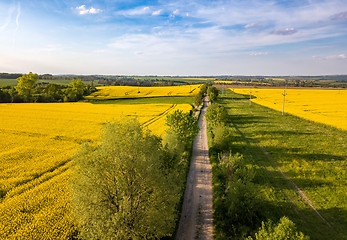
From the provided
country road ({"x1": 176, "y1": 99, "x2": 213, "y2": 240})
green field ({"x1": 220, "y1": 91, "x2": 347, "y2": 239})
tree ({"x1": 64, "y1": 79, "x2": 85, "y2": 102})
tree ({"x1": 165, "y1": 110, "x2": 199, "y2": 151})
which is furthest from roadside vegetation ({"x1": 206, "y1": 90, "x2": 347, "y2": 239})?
tree ({"x1": 64, "y1": 79, "x2": 85, "y2": 102})

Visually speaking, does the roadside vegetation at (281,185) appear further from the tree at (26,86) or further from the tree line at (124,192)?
the tree at (26,86)

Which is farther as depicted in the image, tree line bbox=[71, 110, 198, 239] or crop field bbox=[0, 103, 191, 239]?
crop field bbox=[0, 103, 191, 239]

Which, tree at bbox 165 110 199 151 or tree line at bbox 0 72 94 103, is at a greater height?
tree line at bbox 0 72 94 103

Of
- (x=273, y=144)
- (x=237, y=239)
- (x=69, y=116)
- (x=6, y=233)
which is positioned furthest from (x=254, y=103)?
(x=6, y=233)

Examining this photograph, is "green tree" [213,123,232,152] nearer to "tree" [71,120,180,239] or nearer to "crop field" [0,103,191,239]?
"crop field" [0,103,191,239]

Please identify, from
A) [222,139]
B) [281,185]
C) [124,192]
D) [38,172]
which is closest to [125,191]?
[124,192]

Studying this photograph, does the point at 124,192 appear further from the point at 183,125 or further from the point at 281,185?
the point at 183,125

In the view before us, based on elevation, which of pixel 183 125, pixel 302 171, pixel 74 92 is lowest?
pixel 302 171
